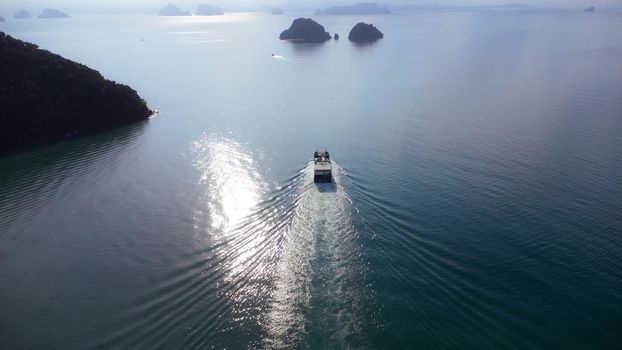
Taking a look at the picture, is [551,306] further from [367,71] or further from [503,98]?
[367,71]

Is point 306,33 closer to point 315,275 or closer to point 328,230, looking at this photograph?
point 328,230

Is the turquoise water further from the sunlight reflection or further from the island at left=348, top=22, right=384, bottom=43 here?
the island at left=348, top=22, right=384, bottom=43

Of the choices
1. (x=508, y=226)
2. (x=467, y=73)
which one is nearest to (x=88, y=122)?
(x=508, y=226)

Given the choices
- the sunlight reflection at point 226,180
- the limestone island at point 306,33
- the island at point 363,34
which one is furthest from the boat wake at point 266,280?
the limestone island at point 306,33

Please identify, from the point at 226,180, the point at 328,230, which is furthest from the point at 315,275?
the point at 226,180

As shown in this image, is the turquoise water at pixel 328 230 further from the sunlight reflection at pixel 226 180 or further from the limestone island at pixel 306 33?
the limestone island at pixel 306 33

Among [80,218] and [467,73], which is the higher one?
[467,73]
